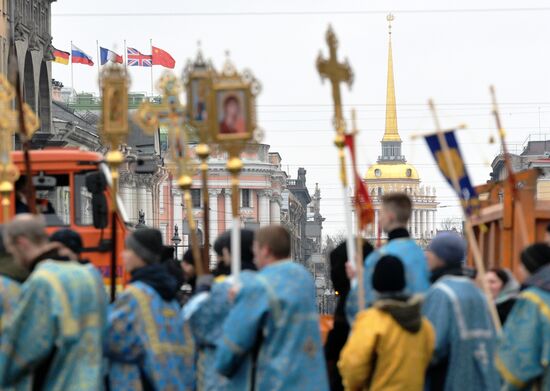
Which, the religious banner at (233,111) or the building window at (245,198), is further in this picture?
the building window at (245,198)

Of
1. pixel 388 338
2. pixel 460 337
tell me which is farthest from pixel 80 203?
pixel 388 338

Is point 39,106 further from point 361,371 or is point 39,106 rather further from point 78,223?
point 361,371

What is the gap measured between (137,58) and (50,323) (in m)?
69.1

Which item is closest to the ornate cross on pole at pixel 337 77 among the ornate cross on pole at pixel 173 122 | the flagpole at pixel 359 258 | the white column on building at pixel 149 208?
the flagpole at pixel 359 258

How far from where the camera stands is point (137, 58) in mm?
79625

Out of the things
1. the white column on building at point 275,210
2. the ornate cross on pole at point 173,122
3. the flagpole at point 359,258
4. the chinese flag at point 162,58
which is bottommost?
the white column on building at point 275,210

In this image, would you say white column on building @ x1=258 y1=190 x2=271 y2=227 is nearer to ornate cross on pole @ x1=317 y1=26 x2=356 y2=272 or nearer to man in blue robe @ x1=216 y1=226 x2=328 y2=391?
ornate cross on pole @ x1=317 y1=26 x2=356 y2=272

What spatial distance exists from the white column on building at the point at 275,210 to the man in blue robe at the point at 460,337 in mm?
119863

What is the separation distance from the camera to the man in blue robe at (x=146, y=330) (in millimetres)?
12039

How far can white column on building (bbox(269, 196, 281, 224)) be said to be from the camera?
13375 cm

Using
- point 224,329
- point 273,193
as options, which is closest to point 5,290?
point 224,329

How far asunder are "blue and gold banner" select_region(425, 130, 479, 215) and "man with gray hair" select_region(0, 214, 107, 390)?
383 centimetres

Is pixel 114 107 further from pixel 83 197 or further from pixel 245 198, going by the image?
pixel 245 198

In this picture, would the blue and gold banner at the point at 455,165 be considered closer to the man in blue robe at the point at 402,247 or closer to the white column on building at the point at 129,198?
the man in blue robe at the point at 402,247
